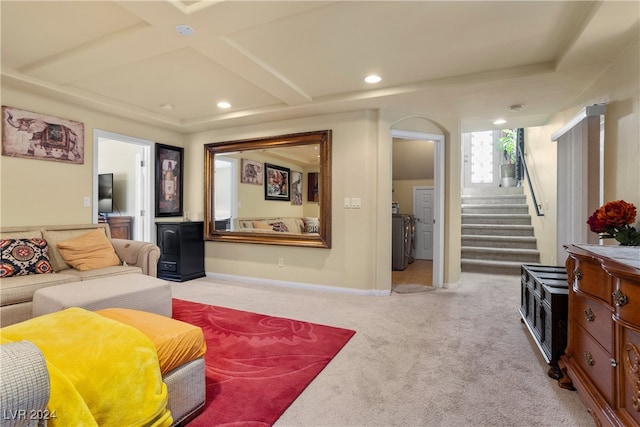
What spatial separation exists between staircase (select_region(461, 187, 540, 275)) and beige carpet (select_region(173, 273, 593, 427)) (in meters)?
1.65

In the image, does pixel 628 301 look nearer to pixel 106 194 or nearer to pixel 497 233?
pixel 497 233

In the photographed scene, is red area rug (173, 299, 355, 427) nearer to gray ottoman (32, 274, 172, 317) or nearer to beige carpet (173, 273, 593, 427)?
beige carpet (173, 273, 593, 427)

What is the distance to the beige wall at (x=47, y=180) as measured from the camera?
3293 millimetres

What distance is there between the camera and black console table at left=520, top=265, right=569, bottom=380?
2021mm

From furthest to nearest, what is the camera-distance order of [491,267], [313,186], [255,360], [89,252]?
[491,267]
[313,186]
[89,252]
[255,360]

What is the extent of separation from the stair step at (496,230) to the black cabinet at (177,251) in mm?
4924

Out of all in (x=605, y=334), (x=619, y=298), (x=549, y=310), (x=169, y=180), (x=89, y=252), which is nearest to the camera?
(x=619, y=298)

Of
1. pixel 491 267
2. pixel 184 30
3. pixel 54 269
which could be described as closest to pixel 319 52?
pixel 184 30

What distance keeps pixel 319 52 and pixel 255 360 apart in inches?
96.8

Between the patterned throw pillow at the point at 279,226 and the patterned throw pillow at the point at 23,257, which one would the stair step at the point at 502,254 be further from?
the patterned throw pillow at the point at 23,257

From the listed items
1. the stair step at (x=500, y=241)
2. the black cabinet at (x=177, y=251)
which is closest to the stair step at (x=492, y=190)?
the stair step at (x=500, y=241)

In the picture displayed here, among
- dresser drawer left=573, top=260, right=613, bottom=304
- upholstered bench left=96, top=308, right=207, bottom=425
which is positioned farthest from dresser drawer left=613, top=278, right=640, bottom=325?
upholstered bench left=96, top=308, right=207, bottom=425

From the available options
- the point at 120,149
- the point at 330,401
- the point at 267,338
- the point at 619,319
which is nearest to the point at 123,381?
the point at 330,401

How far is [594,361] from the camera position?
160 centimetres
